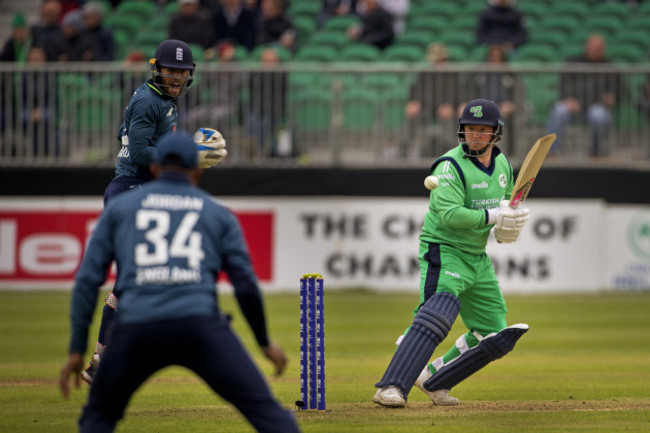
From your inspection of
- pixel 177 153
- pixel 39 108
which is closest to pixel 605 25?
pixel 39 108

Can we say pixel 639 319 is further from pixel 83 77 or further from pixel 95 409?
pixel 95 409

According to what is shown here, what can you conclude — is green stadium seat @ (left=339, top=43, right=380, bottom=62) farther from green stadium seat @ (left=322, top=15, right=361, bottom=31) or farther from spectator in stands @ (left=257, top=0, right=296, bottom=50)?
green stadium seat @ (left=322, top=15, right=361, bottom=31)

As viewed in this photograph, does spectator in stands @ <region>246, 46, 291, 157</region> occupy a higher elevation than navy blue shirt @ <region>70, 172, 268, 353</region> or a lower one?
higher

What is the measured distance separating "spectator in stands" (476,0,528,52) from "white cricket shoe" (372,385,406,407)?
12.4 meters

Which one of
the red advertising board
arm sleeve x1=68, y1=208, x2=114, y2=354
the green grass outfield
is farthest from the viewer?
the red advertising board

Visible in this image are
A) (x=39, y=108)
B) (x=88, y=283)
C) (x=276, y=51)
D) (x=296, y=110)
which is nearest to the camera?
(x=88, y=283)

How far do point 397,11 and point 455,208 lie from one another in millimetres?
14450

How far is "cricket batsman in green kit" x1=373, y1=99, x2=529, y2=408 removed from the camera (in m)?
8.30

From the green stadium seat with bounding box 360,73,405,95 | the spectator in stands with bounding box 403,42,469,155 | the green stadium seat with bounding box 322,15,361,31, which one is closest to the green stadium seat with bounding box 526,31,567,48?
the green stadium seat with bounding box 322,15,361,31

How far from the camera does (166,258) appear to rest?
564 cm

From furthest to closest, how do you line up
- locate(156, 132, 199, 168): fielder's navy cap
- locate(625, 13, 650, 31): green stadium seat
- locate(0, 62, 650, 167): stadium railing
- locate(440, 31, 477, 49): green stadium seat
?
1. locate(625, 13, 650, 31): green stadium seat
2. locate(440, 31, 477, 49): green stadium seat
3. locate(0, 62, 650, 167): stadium railing
4. locate(156, 132, 199, 168): fielder's navy cap

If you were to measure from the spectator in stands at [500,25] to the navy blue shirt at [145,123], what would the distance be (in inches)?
461

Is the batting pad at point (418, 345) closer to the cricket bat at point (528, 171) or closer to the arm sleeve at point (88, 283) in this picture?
the cricket bat at point (528, 171)

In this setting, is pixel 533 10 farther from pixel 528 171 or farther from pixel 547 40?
pixel 528 171
